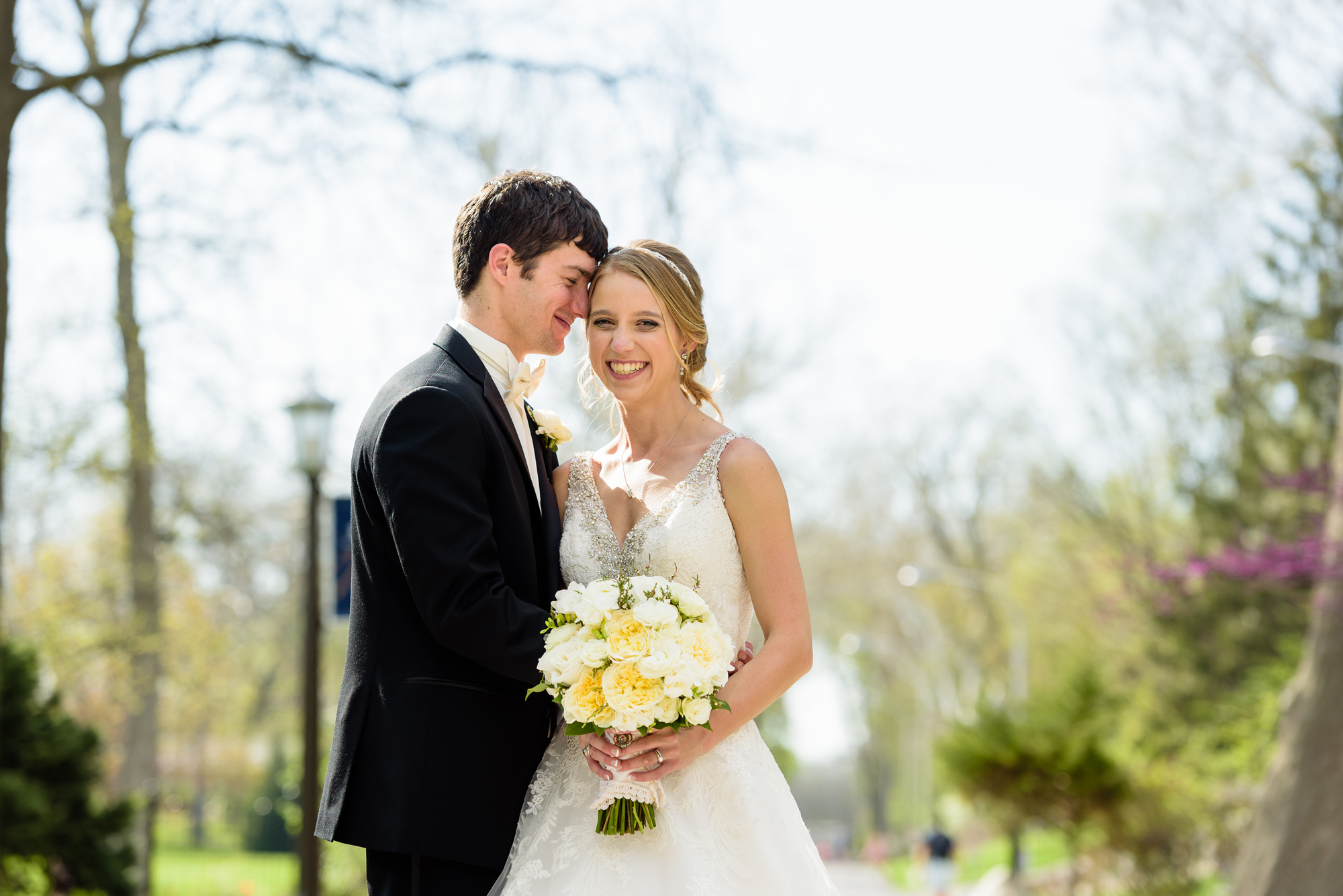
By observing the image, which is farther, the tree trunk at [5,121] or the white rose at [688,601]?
the tree trunk at [5,121]

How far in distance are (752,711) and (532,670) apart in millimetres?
674

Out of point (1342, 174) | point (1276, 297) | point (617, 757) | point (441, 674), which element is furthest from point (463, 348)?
point (1276, 297)

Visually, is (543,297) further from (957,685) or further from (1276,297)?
(957,685)

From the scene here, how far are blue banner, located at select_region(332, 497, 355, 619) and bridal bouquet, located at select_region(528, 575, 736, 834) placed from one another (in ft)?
23.5

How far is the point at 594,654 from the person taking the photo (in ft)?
10.0

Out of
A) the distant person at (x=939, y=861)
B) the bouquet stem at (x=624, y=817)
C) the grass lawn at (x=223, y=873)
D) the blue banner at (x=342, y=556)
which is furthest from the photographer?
the distant person at (x=939, y=861)

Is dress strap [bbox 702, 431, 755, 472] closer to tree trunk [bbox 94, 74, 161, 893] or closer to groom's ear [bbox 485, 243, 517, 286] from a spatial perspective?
groom's ear [bbox 485, 243, 517, 286]

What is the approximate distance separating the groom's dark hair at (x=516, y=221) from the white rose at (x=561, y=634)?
3.67ft

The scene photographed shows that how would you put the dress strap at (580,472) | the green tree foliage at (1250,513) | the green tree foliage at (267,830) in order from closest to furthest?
1. the dress strap at (580,472)
2. the green tree foliage at (1250,513)
3. the green tree foliage at (267,830)

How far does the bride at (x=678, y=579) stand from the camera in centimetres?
341

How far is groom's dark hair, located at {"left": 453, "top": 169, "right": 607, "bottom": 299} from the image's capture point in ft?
12.0

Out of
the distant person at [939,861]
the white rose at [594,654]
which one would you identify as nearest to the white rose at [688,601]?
the white rose at [594,654]

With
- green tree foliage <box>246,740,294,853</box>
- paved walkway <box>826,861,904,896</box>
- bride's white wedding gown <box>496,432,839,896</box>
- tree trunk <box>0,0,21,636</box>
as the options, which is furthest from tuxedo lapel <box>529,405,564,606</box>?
paved walkway <box>826,861,904,896</box>

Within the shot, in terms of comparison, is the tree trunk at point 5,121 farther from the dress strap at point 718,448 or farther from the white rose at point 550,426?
the dress strap at point 718,448
